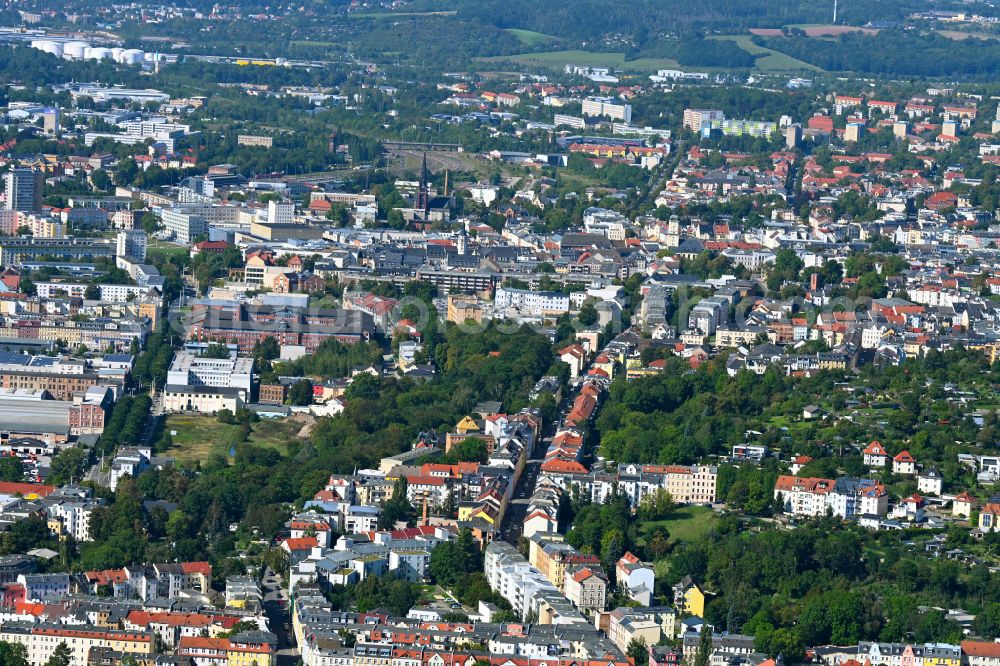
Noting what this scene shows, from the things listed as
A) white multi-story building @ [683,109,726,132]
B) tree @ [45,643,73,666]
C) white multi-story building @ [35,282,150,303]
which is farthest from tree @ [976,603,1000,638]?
white multi-story building @ [683,109,726,132]

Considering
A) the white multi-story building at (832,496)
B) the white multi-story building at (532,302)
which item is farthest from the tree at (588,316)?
the white multi-story building at (832,496)

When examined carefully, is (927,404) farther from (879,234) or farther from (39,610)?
(879,234)

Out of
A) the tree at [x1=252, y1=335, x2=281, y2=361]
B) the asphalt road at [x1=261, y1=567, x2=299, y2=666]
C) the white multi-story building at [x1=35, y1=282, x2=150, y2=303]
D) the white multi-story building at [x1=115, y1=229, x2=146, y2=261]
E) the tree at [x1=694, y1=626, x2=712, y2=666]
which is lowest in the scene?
the white multi-story building at [x1=115, y1=229, x2=146, y2=261]

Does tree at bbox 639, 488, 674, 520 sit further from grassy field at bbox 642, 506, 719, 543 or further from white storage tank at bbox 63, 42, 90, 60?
white storage tank at bbox 63, 42, 90, 60

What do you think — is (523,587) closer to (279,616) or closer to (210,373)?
(279,616)

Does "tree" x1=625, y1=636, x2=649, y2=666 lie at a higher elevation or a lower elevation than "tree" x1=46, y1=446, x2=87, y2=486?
higher

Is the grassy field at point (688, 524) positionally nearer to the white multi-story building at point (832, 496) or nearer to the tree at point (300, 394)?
the white multi-story building at point (832, 496)
